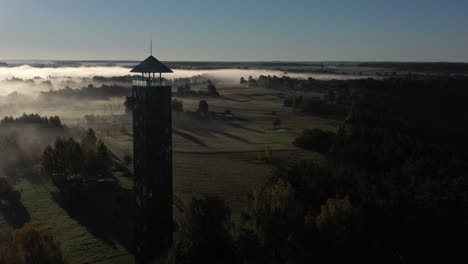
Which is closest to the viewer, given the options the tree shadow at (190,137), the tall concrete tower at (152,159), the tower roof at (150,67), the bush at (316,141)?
the tall concrete tower at (152,159)

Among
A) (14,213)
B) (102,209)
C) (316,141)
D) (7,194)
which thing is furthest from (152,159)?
(316,141)

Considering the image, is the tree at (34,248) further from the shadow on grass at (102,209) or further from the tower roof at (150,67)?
the tower roof at (150,67)

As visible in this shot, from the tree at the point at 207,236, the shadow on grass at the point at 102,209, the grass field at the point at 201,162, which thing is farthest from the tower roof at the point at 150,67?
the shadow on grass at the point at 102,209

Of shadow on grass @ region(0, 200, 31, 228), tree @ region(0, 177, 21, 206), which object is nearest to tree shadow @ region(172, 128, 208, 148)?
tree @ region(0, 177, 21, 206)

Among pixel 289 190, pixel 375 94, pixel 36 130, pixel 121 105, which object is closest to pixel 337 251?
pixel 289 190

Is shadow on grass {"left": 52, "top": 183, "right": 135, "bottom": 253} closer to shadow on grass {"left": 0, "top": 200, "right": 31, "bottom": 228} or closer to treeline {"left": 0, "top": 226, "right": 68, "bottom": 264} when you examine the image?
shadow on grass {"left": 0, "top": 200, "right": 31, "bottom": 228}
